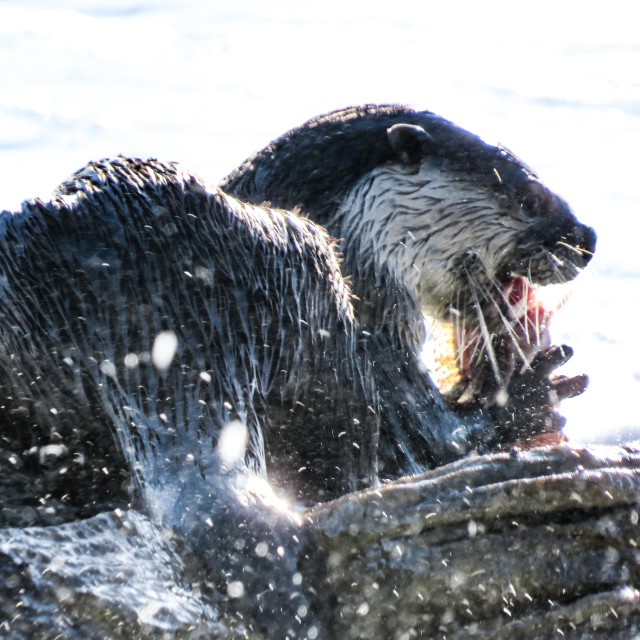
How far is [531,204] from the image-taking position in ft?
12.1

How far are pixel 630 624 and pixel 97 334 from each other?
126 centimetres

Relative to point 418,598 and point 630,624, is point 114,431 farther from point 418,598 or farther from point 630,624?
point 630,624

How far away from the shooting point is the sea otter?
3.31m

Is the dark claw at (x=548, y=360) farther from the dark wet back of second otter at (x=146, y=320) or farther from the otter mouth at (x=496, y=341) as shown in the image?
the dark wet back of second otter at (x=146, y=320)

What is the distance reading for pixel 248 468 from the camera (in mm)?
2100

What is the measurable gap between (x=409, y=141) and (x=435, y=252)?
0.42 metres

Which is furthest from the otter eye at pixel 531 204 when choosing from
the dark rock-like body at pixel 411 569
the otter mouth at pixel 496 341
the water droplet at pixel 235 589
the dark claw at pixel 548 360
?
the water droplet at pixel 235 589

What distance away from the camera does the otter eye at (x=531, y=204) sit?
3.66 m

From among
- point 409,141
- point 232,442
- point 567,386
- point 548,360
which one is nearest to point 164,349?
point 232,442

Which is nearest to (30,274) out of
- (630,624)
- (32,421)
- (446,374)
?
(32,421)

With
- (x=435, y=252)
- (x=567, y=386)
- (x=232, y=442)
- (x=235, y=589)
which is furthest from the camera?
(x=567, y=386)

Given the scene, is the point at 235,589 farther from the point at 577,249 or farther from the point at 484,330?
the point at 577,249

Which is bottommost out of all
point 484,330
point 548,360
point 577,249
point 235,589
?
point 548,360

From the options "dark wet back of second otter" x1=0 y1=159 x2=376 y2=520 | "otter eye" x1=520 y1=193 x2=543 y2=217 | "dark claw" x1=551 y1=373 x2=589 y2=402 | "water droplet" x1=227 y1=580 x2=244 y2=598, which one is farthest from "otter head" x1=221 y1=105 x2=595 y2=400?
"water droplet" x1=227 y1=580 x2=244 y2=598
